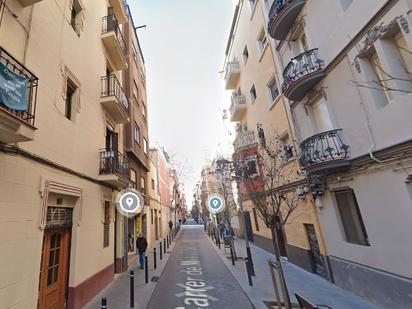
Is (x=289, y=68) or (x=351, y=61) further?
(x=289, y=68)

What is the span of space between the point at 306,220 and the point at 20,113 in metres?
10.5

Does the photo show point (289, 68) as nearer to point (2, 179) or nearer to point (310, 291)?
point (310, 291)

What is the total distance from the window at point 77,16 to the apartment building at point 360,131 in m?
7.68


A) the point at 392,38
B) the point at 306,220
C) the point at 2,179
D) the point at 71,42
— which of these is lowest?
the point at 306,220

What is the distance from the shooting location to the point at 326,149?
7418mm

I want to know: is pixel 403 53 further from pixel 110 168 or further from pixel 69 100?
pixel 110 168

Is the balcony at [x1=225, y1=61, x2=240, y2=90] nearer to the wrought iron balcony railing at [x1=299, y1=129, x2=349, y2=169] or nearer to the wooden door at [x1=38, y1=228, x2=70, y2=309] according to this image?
the wrought iron balcony railing at [x1=299, y1=129, x2=349, y2=169]

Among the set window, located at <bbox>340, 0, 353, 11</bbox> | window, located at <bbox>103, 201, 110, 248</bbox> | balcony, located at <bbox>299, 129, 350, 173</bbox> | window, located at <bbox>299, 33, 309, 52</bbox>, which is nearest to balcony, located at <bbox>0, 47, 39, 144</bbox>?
window, located at <bbox>103, 201, 110, 248</bbox>

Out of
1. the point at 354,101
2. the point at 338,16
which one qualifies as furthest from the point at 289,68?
the point at 354,101

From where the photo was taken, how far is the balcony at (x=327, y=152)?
7.10 m

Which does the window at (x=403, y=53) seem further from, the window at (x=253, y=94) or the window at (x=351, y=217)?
the window at (x=253, y=94)

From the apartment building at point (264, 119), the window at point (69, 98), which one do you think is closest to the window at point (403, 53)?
the apartment building at point (264, 119)

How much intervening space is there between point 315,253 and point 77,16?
13257 millimetres

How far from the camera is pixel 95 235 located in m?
8.30
